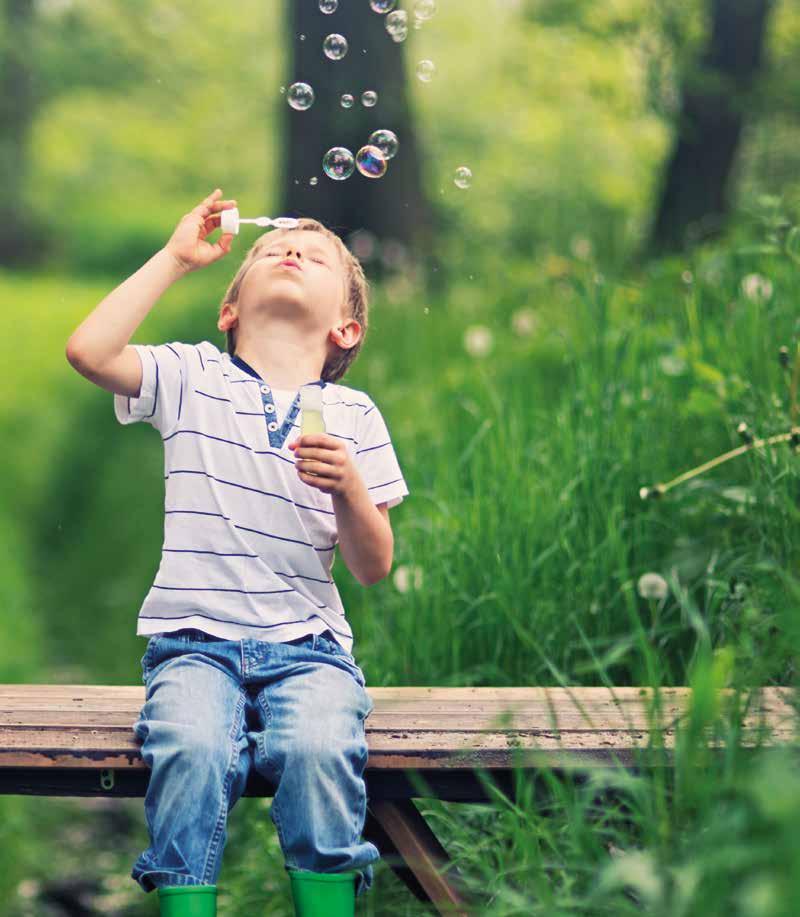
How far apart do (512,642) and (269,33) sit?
2086cm

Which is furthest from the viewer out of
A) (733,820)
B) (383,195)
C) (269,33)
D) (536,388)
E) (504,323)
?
(269,33)

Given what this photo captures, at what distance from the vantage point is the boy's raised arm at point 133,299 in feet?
6.68

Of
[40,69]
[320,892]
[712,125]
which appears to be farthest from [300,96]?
[40,69]

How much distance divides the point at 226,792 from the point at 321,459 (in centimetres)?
50

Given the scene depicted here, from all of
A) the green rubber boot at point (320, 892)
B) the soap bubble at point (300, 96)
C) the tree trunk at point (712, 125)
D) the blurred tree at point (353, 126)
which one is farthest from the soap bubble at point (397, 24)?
the tree trunk at point (712, 125)

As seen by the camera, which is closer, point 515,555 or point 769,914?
point 769,914

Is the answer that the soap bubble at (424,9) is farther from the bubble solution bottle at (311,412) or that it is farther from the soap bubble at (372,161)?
the bubble solution bottle at (311,412)

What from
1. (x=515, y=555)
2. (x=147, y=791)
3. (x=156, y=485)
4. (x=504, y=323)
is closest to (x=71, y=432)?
(x=156, y=485)

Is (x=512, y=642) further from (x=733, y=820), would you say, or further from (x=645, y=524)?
(x=733, y=820)

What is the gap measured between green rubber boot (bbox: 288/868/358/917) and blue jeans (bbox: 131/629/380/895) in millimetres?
17

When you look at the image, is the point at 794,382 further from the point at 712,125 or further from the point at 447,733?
the point at 712,125

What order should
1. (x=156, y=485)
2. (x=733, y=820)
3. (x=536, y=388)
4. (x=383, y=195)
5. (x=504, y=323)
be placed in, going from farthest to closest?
(x=383, y=195)
(x=156, y=485)
(x=504, y=323)
(x=536, y=388)
(x=733, y=820)

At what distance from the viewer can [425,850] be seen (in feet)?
6.63

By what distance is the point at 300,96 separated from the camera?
274 centimetres
